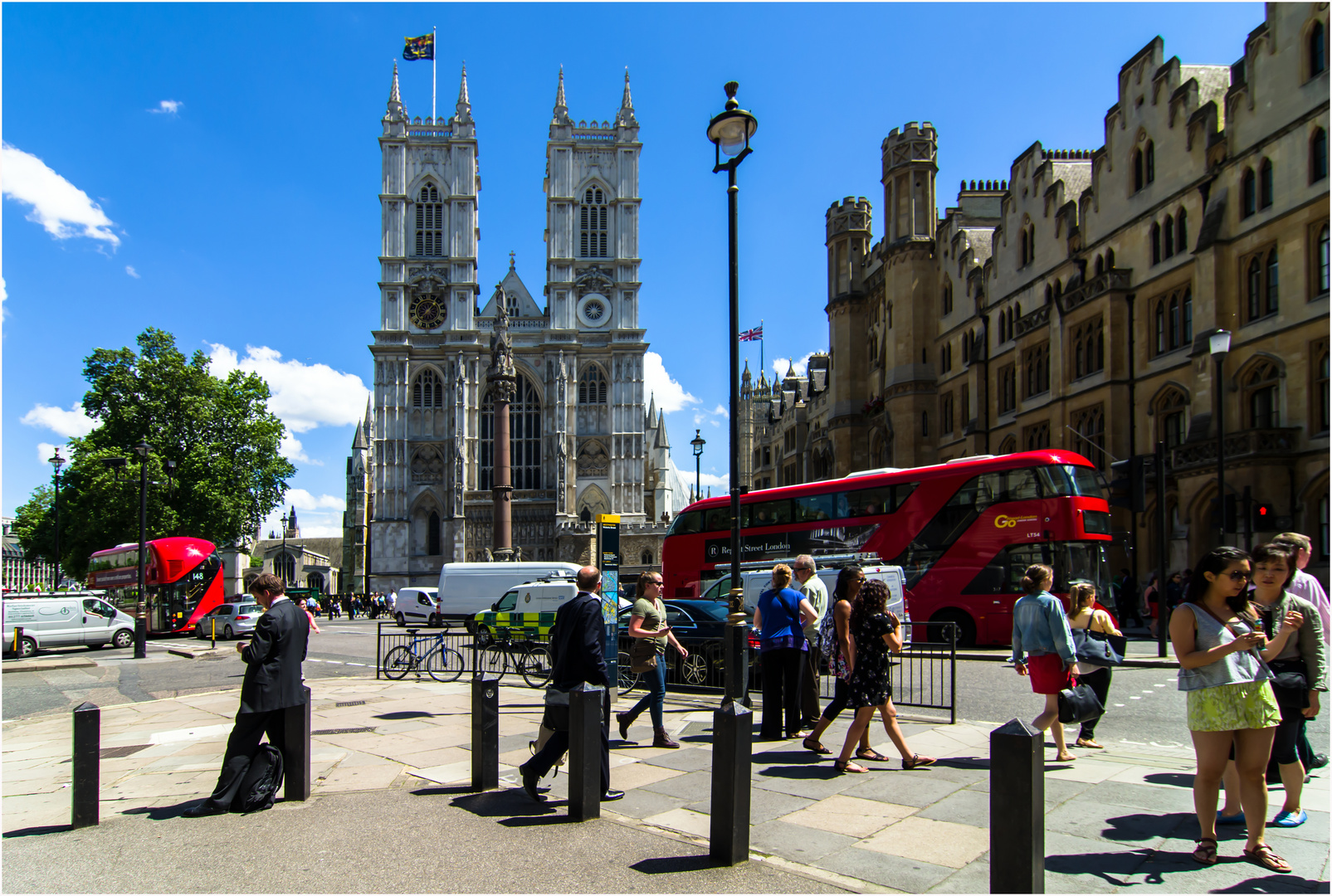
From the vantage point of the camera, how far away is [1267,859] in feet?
14.6

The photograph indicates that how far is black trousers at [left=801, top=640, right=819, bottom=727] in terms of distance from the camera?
8555 millimetres

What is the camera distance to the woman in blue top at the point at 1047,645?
22.5ft

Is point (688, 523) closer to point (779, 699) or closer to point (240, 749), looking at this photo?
point (779, 699)

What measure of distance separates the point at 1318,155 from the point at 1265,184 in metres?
1.56

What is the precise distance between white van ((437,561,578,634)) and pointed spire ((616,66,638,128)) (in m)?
49.9

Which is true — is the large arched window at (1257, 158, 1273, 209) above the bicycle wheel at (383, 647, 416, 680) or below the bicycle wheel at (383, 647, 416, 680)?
above

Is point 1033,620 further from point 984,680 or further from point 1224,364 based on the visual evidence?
point 1224,364

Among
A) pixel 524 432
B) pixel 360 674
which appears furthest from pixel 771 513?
pixel 524 432

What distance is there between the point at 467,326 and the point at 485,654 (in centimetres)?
5265

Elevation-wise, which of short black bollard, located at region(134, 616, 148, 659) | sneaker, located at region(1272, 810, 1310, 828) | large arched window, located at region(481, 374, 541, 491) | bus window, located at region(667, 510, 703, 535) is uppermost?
large arched window, located at region(481, 374, 541, 491)

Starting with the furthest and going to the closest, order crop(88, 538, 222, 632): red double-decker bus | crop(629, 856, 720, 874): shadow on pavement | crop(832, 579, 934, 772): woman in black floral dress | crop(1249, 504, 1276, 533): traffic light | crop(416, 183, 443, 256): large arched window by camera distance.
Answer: crop(416, 183, 443, 256): large arched window, crop(88, 538, 222, 632): red double-decker bus, crop(1249, 504, 1276, 533): traffic light, crop(832, 579, 934, 772): woman in black floral dress, crop(629, 856, 720, 874): shadow on pavement

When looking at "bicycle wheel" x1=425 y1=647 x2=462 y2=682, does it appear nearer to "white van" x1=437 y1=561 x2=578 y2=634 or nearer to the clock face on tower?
"white van" x1=437 y1=561 x2=578 y2=634

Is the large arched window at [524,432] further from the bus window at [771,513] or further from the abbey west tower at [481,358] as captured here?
the bus window at [771,513]

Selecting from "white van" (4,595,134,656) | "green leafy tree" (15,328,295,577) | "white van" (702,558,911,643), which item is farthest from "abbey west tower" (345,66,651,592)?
"white van" (702,558,911,643)
